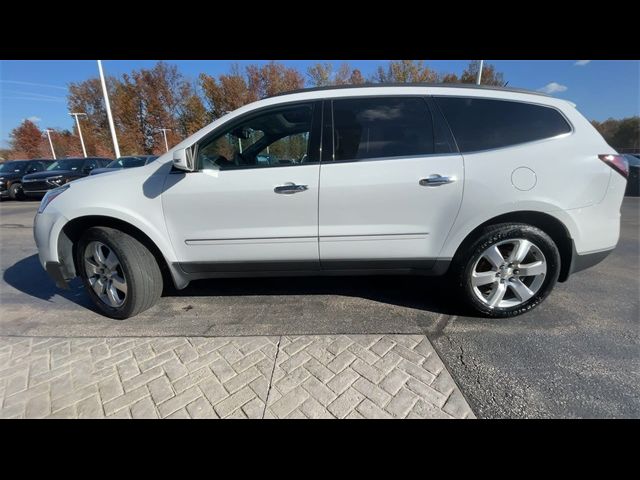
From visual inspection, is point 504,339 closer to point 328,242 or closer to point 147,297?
point 328,242

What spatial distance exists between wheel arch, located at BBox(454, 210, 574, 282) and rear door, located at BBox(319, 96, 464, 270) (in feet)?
0.87

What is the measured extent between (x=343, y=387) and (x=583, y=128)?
9.28ft

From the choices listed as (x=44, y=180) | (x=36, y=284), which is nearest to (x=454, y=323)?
(x=36, y=284)

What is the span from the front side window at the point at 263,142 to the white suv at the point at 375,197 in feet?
0.04

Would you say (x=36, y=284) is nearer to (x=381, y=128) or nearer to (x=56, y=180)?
(x=381, y=128)

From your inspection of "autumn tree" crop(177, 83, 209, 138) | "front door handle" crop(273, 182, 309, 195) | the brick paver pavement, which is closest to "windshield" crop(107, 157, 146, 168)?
the brick paver pavement

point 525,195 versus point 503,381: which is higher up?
point 525,195

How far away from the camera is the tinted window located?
8.02 feet

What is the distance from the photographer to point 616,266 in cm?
392

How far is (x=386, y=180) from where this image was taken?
238 cm

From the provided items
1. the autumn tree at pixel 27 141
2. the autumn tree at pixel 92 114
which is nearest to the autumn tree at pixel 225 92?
the autumn tree at pixel 92 114

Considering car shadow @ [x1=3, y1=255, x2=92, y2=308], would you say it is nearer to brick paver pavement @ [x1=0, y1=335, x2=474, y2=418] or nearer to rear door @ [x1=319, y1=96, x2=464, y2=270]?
brick paver pavement @ [x1=0, y1=335, x2=474, y2=418]
